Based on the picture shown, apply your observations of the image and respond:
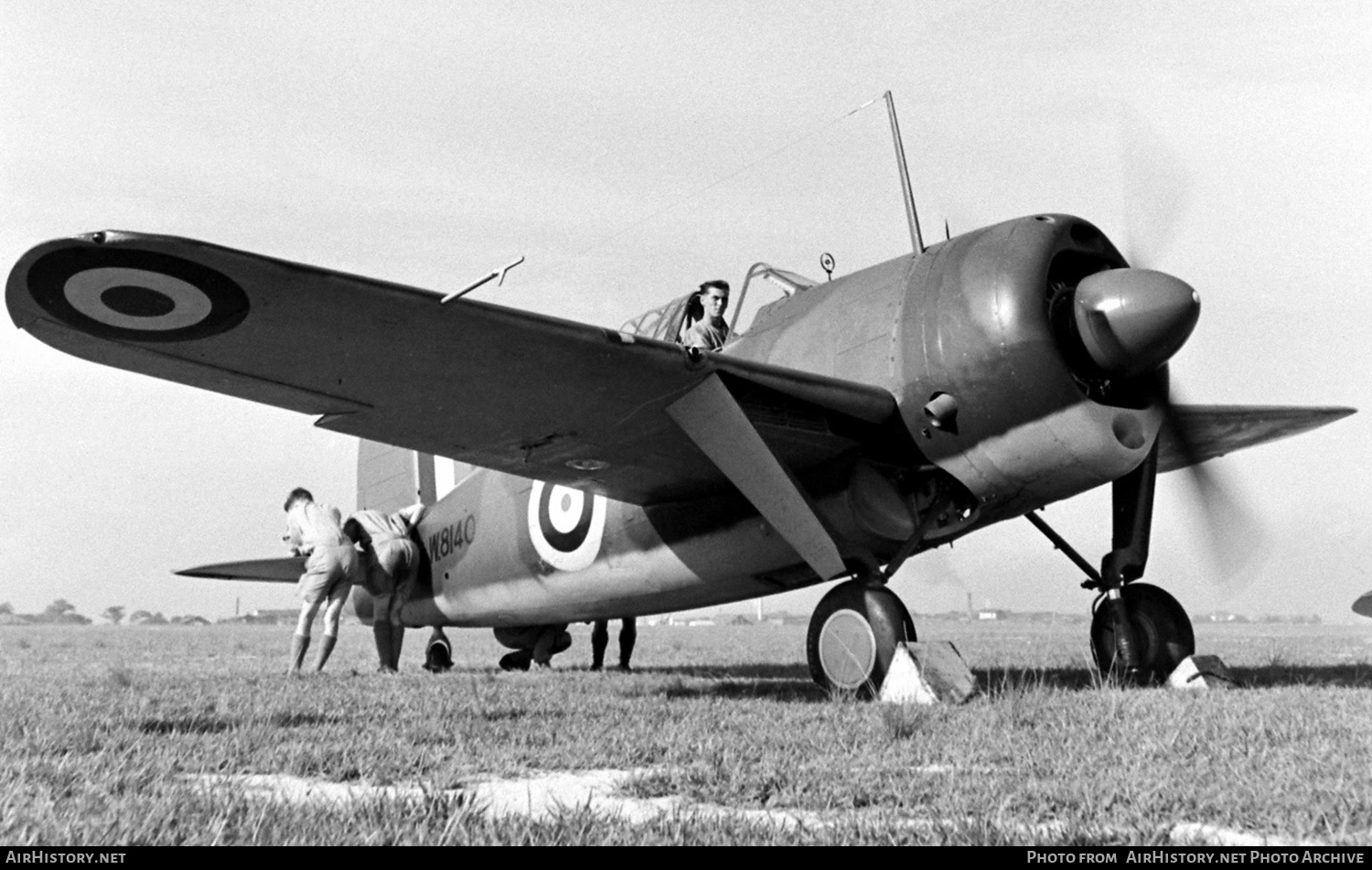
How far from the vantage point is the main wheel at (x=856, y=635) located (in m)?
5.93

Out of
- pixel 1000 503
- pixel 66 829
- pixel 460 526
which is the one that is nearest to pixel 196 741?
pixel 66 829

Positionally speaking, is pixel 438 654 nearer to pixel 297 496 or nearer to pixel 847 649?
pixel 297 496

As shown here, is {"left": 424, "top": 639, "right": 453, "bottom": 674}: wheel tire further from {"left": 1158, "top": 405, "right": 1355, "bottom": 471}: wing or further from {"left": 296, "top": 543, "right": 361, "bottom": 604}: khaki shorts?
{"left": 1158, "top": 405, "right": 1355, "bottom": 471}: wing

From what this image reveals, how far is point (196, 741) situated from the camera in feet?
12.5

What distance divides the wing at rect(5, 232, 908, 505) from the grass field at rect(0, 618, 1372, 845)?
1.58 m

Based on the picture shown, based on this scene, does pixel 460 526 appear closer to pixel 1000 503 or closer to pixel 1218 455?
pixel 1000 503

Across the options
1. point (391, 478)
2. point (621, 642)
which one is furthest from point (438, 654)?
point (391, 478)

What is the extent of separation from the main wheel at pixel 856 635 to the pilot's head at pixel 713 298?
2.74 m

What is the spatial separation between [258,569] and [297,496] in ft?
10.2

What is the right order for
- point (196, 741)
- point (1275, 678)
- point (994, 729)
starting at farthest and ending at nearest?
point (1275, 678)
point (994, 729)
point (196, 741)

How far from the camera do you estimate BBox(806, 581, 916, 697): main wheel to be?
5.93 meters

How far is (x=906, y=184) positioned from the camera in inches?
281

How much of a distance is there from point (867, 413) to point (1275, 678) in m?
3.60

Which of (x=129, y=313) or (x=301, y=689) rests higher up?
(x=129, y=313)
